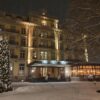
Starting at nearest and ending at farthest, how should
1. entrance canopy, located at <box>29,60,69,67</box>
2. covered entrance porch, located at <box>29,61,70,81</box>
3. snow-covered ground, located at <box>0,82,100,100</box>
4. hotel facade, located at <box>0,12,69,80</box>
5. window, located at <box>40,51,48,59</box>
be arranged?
snow-covered ground, located at <box>0,82,100,100</box> → hotel facade, located at <box>0,12,69,80</box> → covered entrance porch, located at <box>29,61,70,81</box> → entrance canopy, located at <box>29,60,69,67</box> → window, located at <box>40,51,48,59</box>

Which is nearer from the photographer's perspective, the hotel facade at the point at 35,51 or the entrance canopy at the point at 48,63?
the hotel facade at the point at 35,51

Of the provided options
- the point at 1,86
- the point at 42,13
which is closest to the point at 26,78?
the point at 42,13

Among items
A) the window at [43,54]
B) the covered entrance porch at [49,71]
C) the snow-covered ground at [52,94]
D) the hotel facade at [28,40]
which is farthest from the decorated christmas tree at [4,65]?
the window at [43,54]

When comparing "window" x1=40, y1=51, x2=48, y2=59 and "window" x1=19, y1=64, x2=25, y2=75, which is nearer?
"window" x1=19, y1=64, x2=25, y2=75

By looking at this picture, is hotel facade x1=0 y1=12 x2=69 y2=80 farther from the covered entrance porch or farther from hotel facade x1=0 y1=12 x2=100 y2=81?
the covered entrance porch

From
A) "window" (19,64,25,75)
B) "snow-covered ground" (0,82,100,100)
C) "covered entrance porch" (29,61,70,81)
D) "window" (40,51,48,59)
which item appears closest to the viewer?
"snow-covered ground" (0,82,100,100)

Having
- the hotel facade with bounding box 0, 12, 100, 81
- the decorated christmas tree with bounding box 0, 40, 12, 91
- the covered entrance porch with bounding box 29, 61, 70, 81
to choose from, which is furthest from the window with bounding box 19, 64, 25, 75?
the decorated christmas tree with bounding box 0, 40, 12, 91

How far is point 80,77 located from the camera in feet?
163

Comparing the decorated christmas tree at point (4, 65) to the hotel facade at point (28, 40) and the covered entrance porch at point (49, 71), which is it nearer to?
the covered entrance porch at point (49, 71)

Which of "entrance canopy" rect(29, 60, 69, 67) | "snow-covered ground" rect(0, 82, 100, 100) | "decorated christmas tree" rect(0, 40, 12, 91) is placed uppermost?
"entrance canopy" rect(29, 60, 69, 67)

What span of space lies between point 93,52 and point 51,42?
123 ft

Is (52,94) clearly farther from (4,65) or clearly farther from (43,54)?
(43,54)

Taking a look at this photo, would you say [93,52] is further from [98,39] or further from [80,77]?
[80,77]

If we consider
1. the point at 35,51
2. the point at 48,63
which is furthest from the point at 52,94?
the point at 35,51
